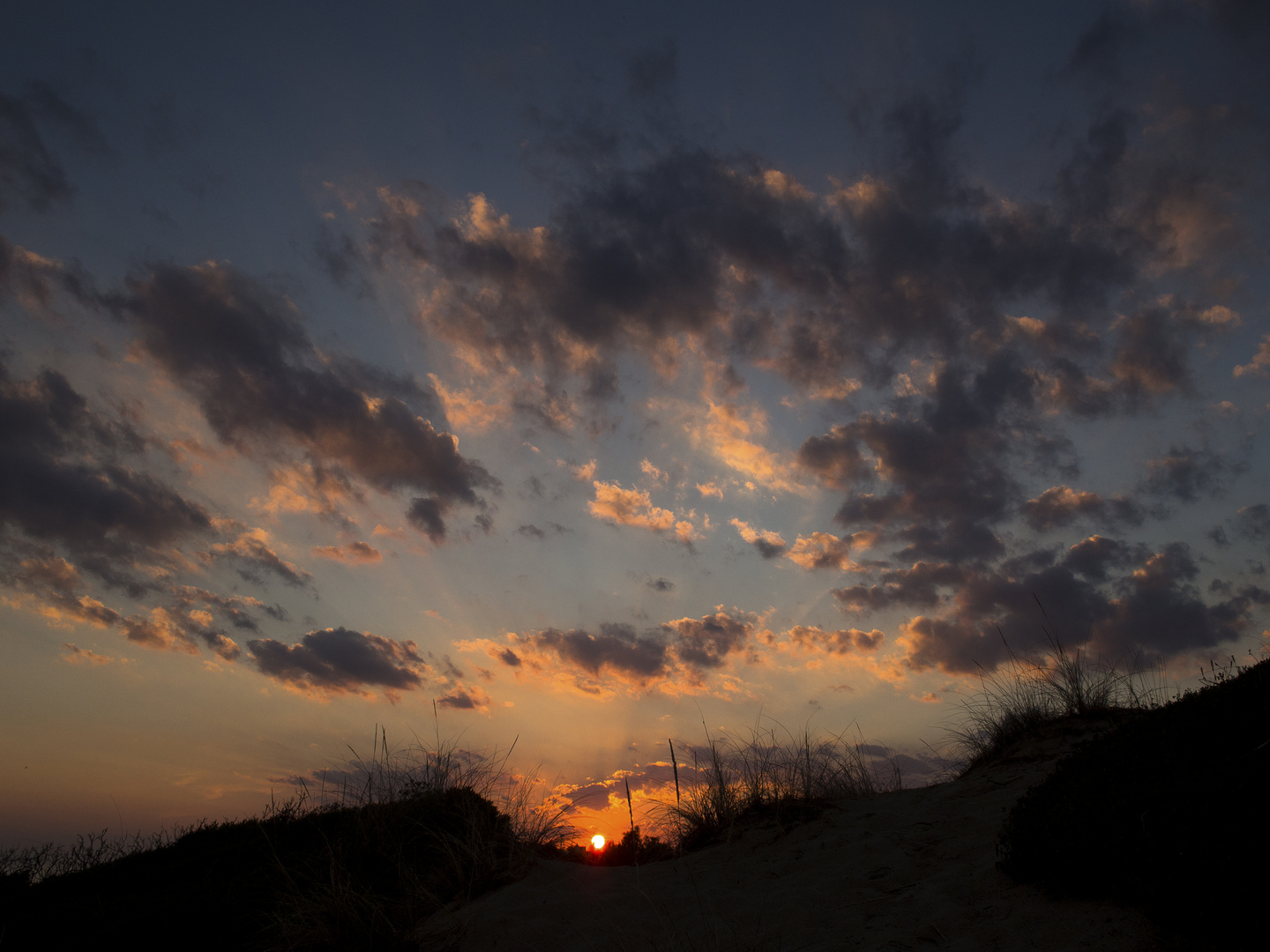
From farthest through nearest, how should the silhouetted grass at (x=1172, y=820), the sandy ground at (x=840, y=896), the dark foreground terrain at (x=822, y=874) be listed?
the sandy ground at (x=840, y=896), the dark foreground terrain at (x=822, y=874), the silhouetted grass at (x=1172, y=820)

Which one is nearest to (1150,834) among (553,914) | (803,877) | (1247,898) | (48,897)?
(1247,898)

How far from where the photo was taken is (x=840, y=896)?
222 inches

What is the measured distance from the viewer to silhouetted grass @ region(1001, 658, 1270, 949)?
3.33 m

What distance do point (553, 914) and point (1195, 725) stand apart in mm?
5758

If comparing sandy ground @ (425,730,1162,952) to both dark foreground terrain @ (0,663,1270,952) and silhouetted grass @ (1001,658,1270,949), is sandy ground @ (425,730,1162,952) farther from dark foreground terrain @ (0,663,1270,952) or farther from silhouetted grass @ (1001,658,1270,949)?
silhouetted grass @ (1001,658,1270,949)

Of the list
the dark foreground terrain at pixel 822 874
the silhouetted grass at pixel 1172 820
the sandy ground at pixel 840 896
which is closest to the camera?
the silhouetted grass at pixel 1172 820

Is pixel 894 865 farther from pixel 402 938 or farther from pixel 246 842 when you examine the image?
pixel 246 842

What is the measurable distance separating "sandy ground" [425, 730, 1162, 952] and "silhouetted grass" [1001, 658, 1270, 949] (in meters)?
0.16

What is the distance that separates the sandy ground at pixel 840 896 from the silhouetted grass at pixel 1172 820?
0.16 meters

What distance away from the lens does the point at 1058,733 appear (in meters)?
8.56

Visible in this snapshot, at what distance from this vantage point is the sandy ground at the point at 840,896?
435 centimetres

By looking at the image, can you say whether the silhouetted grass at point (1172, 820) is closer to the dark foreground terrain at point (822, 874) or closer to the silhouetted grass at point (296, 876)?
the dark foreground terrain at point (822, 874)

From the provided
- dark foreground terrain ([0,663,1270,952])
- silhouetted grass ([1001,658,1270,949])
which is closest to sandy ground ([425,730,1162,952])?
dark foreground terrain ([0,663,1270,952])

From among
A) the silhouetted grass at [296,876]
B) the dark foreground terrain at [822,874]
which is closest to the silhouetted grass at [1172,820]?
the dark foreground terrain at [822,874]
